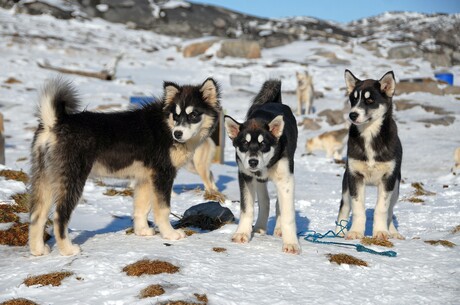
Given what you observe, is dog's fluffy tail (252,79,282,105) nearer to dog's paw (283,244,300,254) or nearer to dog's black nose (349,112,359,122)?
dog's black nose (349,112,359,122)

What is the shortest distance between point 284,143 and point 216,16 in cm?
5784

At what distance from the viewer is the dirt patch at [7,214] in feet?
22.9

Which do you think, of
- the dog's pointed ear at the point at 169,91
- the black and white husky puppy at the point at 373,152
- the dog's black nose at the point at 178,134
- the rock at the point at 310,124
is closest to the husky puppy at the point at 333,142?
the rock at the point at 310,124

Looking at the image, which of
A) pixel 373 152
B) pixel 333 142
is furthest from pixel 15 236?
pixel 333 142

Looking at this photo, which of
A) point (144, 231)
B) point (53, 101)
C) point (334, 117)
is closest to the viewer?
point (53, 101)

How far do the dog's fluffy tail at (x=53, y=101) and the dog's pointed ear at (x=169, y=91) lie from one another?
1281 millimetres

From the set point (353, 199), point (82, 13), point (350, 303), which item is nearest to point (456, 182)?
point (353, 199)

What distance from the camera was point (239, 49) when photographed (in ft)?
145

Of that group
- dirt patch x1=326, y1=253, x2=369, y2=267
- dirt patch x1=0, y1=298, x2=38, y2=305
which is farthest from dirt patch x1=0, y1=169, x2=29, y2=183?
dirt patch x1=326, y1=253, x2=369, y2=267

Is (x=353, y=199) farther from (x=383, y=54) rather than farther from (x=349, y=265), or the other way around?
(x=383, y=54)

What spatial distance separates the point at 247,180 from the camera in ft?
21.2

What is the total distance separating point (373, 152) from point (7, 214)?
16.7 ft

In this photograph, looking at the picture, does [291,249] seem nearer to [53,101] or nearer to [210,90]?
[210,90]

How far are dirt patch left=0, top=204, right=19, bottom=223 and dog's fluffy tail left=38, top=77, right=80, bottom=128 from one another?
185 centimetres
